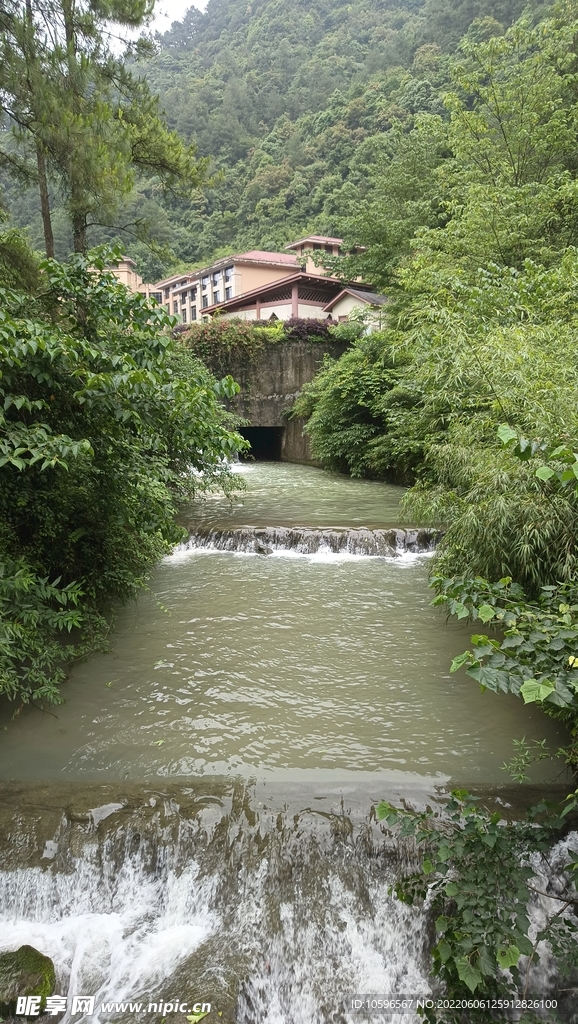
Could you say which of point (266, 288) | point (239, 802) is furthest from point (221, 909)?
point (266, 288)

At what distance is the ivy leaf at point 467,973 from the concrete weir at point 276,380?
18.7m

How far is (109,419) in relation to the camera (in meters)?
4.42

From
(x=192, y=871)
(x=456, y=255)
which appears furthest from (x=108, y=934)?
(x=456, y=255)

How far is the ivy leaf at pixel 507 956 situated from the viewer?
2.31 meters

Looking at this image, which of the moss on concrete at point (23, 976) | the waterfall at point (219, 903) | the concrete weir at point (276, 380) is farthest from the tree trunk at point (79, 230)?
the concrete weir at point (276, 380)

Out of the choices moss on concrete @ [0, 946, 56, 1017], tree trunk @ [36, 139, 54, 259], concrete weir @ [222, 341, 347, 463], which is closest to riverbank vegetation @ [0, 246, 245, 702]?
moss on concrete @ [0, 946, 56, 1017]

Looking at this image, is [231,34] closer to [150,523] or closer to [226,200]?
[226,200]

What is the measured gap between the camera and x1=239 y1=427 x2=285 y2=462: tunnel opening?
22.7 m

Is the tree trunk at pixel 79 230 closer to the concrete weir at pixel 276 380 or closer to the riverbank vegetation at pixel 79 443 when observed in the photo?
the riverbank vegetation at pixel 79 443

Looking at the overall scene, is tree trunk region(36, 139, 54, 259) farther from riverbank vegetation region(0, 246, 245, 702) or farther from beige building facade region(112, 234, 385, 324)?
beige building facade region(112, 234, 385, 324)

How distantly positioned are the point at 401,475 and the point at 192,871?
11968 mm

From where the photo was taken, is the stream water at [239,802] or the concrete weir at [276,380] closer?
the stream water at [239,802]

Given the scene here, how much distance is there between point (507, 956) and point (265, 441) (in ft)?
73.4

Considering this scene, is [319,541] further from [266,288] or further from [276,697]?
[266,288]
